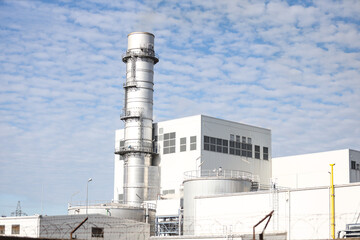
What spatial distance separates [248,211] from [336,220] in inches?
357

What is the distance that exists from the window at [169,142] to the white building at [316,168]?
597 inches

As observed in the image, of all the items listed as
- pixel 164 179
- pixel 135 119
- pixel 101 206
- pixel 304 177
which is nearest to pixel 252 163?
pixel 304 177

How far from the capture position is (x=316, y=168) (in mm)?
77062

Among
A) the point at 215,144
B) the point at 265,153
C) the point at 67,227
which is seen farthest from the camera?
the point at 265,153

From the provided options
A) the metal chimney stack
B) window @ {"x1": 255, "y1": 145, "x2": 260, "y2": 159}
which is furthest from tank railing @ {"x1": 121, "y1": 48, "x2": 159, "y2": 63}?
window @ {"x1": 255, "y1": 145, "x2": 260, "y2": 159}

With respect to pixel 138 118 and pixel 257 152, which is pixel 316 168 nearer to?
pixel 257 152

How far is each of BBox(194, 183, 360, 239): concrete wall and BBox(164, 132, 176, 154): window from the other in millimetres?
18532

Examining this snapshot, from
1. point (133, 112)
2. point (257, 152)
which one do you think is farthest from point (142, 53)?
point (257, 152)

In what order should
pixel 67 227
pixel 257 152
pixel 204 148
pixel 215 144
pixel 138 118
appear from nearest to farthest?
pixel 67 227, pixel 204 148, pixel 215 144, pixel 138 118, pixel 257 152

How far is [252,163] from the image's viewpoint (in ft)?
258

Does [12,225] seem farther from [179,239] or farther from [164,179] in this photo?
[164,179]

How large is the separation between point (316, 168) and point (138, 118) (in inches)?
985

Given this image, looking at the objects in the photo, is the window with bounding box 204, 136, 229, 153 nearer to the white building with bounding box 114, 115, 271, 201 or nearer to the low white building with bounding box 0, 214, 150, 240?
the white building with bounding box 114, 115, 271, 201

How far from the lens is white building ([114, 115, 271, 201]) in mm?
73125
